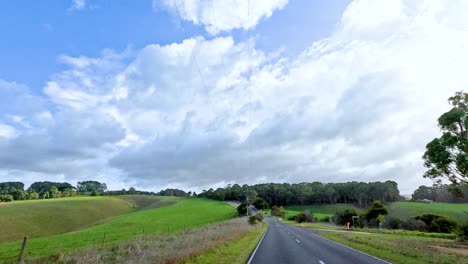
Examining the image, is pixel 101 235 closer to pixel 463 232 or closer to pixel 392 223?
pixel 463 232

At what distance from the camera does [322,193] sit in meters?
168

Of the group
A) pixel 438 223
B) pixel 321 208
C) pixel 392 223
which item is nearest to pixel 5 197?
pixel 392 223

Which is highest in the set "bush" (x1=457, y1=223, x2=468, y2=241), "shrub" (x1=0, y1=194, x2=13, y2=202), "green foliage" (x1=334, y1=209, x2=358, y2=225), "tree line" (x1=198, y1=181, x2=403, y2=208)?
"tree line" (x1=198, y1=181, x2=403, y2=208)

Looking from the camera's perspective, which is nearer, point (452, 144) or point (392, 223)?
point (452, 144)

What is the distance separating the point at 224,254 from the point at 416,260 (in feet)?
31.7

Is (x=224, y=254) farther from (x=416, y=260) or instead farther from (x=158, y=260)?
(x=416, y=260)

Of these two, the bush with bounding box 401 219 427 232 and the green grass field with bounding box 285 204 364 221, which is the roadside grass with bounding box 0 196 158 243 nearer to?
the bush with bounding box 401 219 427 232

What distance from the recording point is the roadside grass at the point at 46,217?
2702 inches

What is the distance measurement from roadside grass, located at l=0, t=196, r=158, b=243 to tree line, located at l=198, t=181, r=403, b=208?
200 feet

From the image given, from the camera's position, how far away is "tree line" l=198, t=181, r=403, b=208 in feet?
487

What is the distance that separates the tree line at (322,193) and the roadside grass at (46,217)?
61.0 metres

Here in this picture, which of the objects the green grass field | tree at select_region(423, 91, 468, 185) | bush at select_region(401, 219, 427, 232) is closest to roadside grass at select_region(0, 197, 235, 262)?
tree at select_region(423, 91, 468, 185)

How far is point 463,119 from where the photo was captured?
29297mm

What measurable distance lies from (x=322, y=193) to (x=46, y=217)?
404ft
